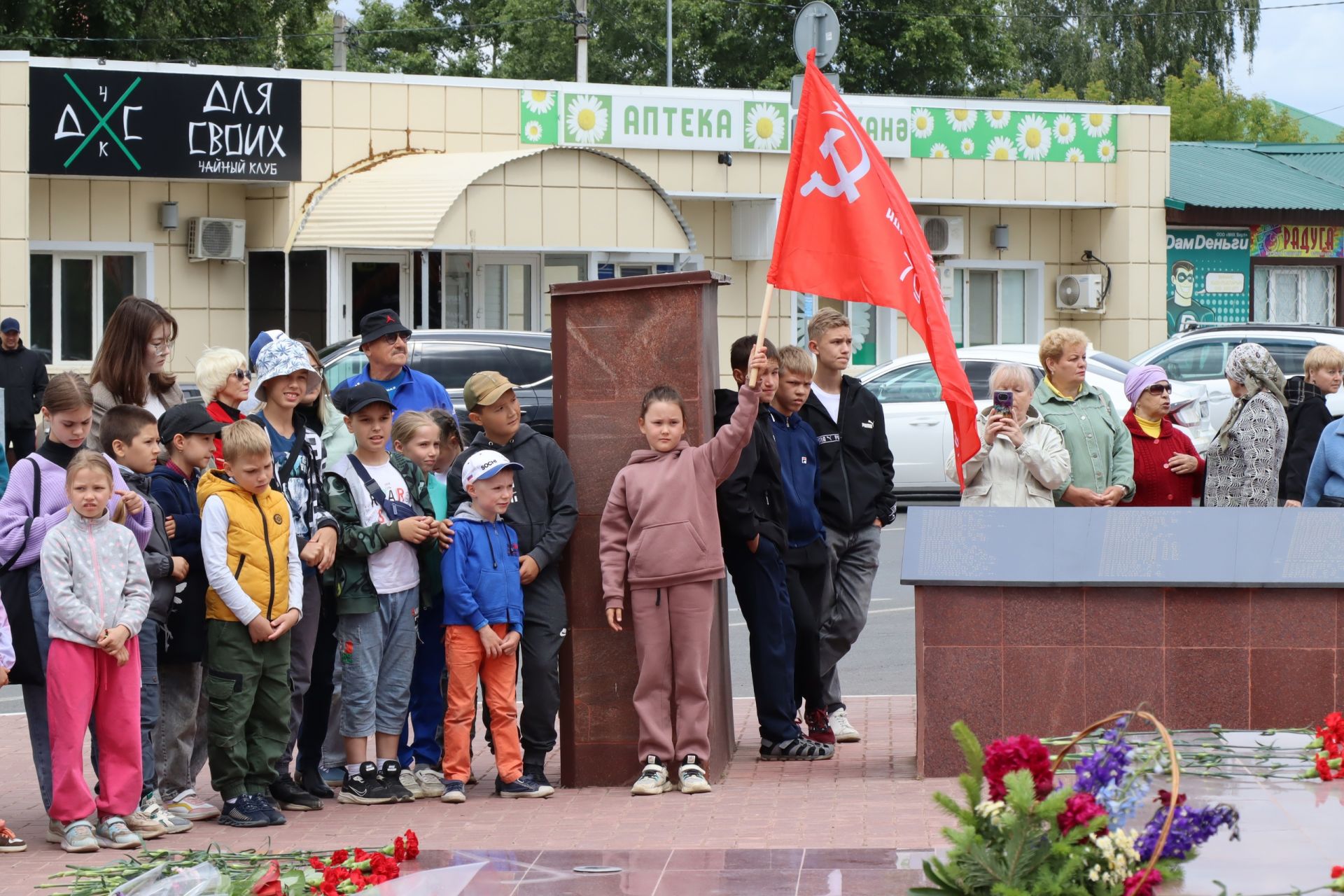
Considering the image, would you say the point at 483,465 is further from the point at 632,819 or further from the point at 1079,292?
the point at 1079,292

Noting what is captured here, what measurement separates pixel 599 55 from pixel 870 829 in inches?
1790

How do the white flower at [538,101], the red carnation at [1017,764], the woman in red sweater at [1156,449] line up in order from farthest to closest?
the white flower at [538,101] → the woman in red sweater at [1156,449] → the red carnation at [1017,764]

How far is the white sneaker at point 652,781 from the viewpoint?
768cm

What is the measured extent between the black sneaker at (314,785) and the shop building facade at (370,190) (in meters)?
14.2

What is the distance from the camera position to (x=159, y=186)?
22562 mm

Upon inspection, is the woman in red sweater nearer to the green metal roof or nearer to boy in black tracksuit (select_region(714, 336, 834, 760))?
boy in black tracksuit (select_region(714, 336, 834, 760))

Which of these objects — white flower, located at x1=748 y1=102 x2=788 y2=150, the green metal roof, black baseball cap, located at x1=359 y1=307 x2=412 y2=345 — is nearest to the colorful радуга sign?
the green metal roof

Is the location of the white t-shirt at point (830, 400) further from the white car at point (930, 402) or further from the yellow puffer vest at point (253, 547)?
the white car at point (930, 402)

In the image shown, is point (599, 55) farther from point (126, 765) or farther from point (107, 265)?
point (126, 765)

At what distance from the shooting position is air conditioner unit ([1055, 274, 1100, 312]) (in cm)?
2834

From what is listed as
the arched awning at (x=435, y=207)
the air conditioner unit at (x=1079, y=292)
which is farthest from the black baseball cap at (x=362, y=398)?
the air conditioner unit at (x=1079, y=292)

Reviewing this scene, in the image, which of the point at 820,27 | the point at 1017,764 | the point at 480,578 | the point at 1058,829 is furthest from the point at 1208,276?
the point at 1058,829

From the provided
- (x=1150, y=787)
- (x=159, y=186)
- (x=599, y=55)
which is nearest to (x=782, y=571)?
(x=1150, y=787)

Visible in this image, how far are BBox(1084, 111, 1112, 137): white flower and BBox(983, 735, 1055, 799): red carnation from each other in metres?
24.6
